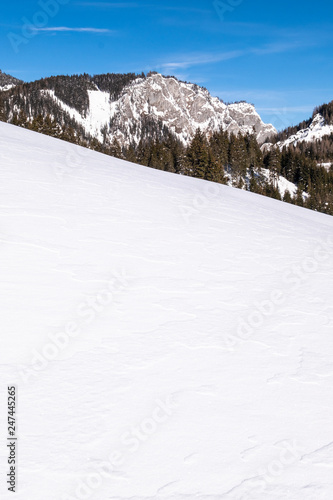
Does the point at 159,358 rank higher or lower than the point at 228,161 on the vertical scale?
lower

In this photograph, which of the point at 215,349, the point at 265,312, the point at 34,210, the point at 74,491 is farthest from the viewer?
the point at 34,210

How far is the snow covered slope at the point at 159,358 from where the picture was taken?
250cm

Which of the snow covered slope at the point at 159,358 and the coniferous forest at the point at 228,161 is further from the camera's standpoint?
the coniferous forest at the point at 228,161

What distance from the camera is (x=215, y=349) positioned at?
3865 mm

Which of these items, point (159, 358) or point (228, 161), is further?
point (228, 161)

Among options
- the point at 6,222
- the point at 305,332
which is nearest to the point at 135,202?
the point at 6,222

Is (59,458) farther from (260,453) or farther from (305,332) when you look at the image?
(305,332)

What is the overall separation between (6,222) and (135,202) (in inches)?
129

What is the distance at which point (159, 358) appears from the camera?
3.63 metres

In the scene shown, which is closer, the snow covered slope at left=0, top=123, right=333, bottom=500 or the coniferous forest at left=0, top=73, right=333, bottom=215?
the snow covered slope at left=0, top=123, right=333, bottom=500

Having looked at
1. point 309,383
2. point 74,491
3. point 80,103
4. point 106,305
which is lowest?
point 74,491

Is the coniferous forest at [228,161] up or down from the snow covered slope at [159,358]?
up

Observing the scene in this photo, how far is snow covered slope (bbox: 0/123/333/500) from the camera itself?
2.50 metres

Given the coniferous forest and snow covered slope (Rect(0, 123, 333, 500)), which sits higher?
the coniferous forest
